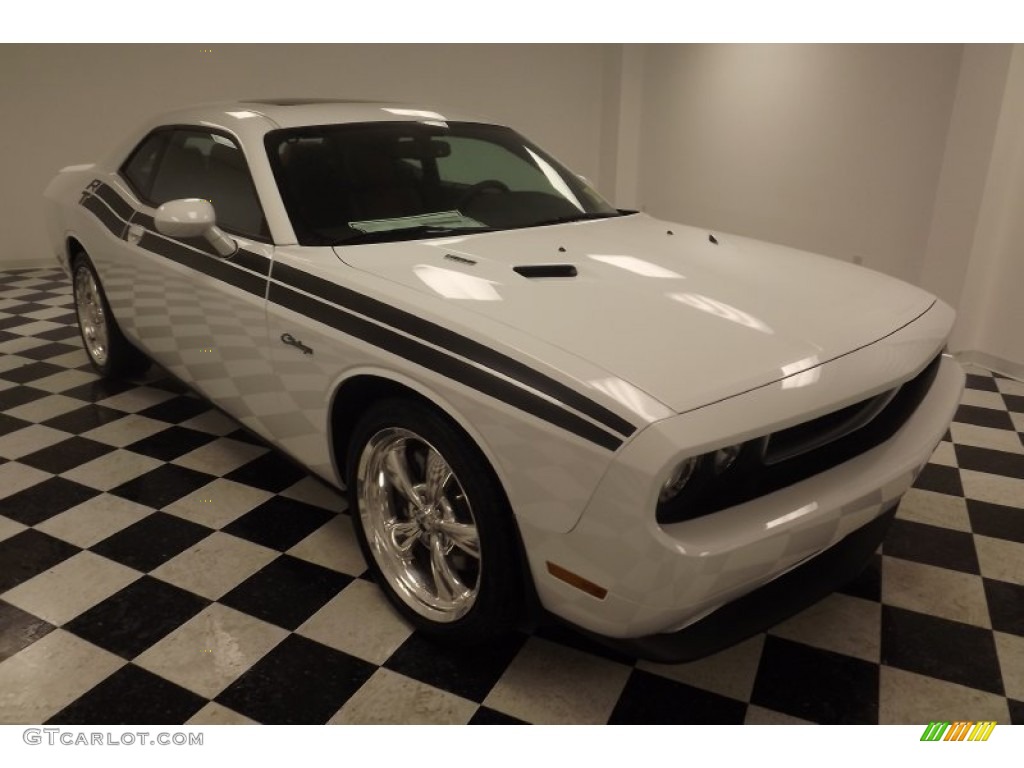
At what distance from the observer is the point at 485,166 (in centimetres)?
255

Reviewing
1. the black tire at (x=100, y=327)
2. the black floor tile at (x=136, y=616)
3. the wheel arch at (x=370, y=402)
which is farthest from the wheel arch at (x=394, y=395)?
the black tire at (x=100, y=327)

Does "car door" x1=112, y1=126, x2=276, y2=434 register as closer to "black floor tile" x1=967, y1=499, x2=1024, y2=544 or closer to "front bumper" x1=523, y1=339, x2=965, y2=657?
"front bumper" x1=523, y1=339, x2=965, y2=657

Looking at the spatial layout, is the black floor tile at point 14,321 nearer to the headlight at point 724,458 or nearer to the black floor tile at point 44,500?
the black floor tile at point 44,500

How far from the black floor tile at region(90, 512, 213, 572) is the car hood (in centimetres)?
106

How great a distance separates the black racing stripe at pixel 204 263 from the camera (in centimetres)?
212

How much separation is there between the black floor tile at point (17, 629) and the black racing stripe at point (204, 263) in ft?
3.34

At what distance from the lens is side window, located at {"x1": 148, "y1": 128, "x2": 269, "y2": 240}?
7.45 feet

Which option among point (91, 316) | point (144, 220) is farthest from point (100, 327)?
point (144, 220)

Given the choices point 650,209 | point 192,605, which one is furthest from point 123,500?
point 650,209

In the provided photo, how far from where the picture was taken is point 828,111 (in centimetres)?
489

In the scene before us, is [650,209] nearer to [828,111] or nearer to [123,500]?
[828,111]

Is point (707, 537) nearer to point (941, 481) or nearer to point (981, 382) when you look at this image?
point (941, 481)

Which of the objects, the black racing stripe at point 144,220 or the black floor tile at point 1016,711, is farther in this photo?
the black racing stripe at point 144,220

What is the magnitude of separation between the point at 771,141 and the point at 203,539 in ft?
15.4
